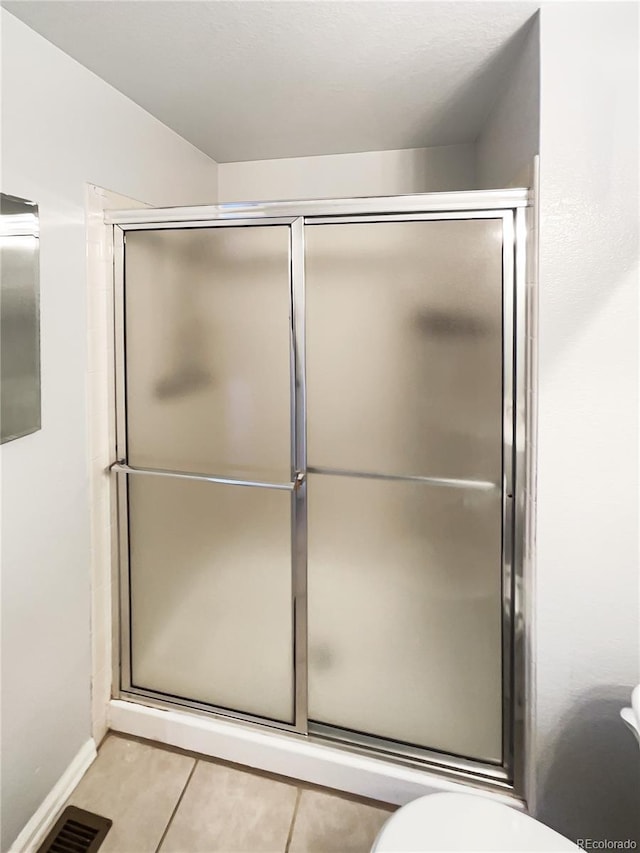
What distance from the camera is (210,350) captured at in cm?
166

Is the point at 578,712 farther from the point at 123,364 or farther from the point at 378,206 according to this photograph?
the point at 123,364

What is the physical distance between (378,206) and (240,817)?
194 centimetres

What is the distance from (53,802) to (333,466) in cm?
137

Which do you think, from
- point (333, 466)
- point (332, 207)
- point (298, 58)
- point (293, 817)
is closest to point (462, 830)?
point (293, 817)

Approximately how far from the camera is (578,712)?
1.40 metres

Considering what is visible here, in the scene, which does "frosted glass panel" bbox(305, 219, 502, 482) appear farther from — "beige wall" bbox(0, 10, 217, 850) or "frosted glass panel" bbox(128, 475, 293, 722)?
"beige wall" bbox(0, 10, 217, 850)

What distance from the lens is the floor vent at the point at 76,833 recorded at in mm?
1425

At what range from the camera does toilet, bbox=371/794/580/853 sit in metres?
1.01

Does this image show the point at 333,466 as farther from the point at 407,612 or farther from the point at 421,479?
the point at 407,612

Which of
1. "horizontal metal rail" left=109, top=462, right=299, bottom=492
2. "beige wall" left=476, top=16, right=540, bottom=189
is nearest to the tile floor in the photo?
"horizontal metal rail" left=109, top=462, right=299, bottom=492

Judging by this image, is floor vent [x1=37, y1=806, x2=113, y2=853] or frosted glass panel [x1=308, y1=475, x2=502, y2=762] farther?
frosted glass panel [x1=308, y1=475, x2=502, y2=762]

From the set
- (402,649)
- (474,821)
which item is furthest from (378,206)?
(474,821)

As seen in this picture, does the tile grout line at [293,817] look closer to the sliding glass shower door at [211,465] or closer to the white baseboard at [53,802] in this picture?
the sliding glass shower door at [211,465]

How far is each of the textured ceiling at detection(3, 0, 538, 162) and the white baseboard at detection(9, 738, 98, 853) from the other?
227 centimetres
